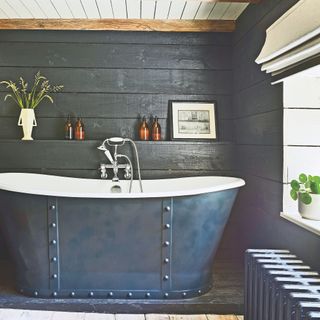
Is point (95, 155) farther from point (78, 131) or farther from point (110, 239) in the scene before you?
point (110, 239)

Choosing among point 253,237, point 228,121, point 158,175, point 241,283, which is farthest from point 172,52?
point 241,283

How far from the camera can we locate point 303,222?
220 cm

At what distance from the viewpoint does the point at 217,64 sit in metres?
3.83

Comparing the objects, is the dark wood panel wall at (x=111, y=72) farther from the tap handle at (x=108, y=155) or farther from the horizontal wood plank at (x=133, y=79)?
the tap handle at (x=108, y=155)

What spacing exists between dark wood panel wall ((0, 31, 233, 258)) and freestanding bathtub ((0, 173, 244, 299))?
4.03 ft

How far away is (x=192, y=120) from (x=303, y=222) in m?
1.77

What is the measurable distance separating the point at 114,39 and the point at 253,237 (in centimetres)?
198

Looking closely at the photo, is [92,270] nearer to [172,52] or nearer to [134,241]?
[134,241]

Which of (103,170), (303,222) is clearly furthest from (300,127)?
(103,170)

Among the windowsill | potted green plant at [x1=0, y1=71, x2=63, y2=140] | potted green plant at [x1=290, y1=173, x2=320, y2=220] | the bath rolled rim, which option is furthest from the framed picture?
potted green plant at [x1=290, y1=173, x2=320, y2=220]

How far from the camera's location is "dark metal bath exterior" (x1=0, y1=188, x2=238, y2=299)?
2.63m

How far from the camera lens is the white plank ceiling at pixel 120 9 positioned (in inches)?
128

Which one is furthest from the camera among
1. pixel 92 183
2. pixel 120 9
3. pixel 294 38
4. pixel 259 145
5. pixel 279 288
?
pixel 92 183

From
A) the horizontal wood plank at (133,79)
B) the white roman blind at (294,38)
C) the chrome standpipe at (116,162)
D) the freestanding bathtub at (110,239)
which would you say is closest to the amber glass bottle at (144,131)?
the chrome standpipe at (116,162)
